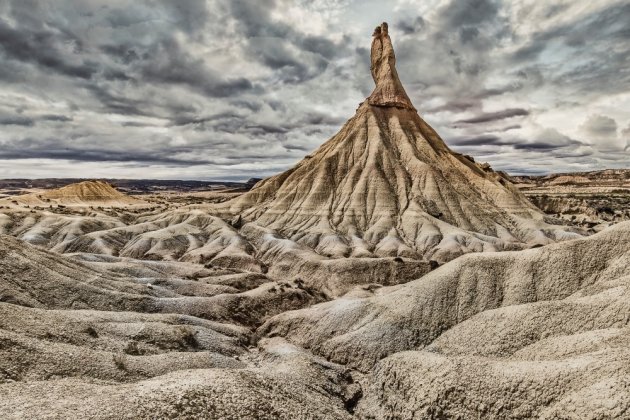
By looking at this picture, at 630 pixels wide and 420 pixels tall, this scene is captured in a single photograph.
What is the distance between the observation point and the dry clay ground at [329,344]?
17.7 metres

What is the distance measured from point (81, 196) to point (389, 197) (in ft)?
438

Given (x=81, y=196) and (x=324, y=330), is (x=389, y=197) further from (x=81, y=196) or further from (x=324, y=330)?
(x=81, y=196)

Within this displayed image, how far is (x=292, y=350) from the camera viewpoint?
3184 cm

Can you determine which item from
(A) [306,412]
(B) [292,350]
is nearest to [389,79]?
(B) [292,350]

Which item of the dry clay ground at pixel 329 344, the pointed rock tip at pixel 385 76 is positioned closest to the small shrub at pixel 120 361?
the dry clay ground at pixel 329 344

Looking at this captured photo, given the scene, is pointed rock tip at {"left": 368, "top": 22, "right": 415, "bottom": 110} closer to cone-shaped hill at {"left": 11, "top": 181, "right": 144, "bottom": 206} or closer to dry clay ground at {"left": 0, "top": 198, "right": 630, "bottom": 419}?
dry clay ground at {"left": 0, "top": 198, "right": 630, "bottom": 419}

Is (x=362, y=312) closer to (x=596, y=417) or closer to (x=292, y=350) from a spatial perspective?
(x=292, y=350)

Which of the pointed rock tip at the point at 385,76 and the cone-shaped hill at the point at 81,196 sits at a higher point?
the pointed rock tip at the point at 385,76

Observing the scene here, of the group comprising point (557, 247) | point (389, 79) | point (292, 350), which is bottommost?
point (292, 350)

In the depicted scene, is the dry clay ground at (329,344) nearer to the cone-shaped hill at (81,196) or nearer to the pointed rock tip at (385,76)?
the pointed rock tip at (385,76)

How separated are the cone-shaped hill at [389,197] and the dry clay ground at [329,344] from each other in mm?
32372

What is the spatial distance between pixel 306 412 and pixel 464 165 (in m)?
91.3

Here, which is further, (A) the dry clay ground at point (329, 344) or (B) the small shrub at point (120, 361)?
(B) the small shrub at point (120, 361)

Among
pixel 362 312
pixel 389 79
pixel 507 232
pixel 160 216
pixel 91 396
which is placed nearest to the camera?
pixel 91 396
